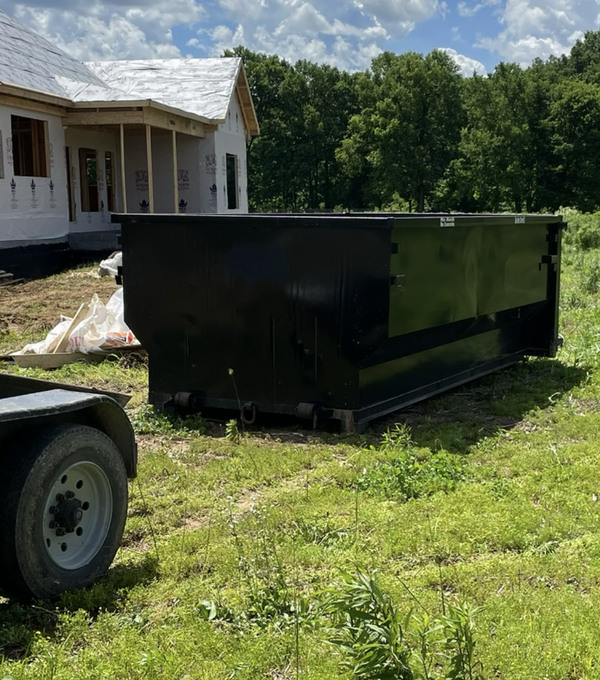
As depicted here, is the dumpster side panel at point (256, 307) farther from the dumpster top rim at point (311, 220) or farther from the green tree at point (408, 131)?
the green tree at point (408, 131)

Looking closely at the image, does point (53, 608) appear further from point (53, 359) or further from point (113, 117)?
point (113, 117)

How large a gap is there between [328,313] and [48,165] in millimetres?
17442

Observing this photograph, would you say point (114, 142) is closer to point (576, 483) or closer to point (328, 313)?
point (328, 313)

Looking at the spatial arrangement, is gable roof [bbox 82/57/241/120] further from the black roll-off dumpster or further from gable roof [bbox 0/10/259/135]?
the black roll-off dumpster

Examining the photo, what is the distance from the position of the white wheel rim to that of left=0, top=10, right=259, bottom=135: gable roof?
17.7 meters

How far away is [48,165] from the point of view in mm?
22031

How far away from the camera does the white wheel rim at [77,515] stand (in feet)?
12.2

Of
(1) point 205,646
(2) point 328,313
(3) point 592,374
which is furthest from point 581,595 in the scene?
(3) point 592,374

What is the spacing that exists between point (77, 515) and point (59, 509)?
8 cm

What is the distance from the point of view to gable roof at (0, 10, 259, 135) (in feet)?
71.6

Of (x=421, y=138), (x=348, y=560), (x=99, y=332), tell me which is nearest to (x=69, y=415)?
(x=348, y=560)

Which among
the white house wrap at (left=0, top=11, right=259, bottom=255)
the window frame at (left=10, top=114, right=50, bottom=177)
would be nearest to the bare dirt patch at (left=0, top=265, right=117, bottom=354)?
the white house wrap at (left=0, top=11, right=259, bottom=255)

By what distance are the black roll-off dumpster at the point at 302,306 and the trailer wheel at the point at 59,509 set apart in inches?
111

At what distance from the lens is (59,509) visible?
3.73 m
